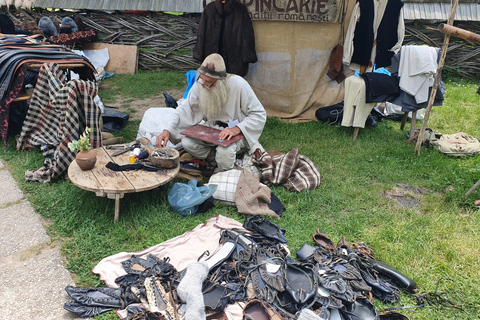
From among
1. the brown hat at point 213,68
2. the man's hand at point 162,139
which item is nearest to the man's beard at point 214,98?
the brown hat at point 213,68

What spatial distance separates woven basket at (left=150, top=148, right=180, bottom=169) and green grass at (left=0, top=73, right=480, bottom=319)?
1.41 ft

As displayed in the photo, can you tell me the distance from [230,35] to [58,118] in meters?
3.13

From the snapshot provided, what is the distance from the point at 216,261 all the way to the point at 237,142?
5.98 feet

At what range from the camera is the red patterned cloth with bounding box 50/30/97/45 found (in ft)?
28.0

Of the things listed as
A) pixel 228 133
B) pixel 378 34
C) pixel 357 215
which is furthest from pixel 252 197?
pixel 378 34

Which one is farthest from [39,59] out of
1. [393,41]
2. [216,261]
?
[393,41]

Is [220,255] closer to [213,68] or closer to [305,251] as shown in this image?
[305,251]

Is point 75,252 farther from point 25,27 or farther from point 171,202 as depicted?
point 25,27

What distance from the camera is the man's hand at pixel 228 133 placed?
436cm

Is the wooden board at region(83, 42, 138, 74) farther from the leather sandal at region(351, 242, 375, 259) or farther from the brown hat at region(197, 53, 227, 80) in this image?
the leather sandal at region(351, 242, 375, 259)

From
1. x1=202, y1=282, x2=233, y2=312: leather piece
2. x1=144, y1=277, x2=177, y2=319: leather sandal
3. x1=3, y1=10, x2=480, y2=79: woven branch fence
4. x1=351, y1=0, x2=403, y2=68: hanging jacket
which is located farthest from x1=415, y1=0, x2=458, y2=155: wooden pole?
x1=3, y1=10, x2=480, y2=79: woven branch fence

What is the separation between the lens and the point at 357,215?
401 centimetres

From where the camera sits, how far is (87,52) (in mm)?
9688

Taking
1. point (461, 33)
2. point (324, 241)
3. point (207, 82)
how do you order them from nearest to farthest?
1. point (324, 241)
2. point (461, 33)
3. point (207, 82)
